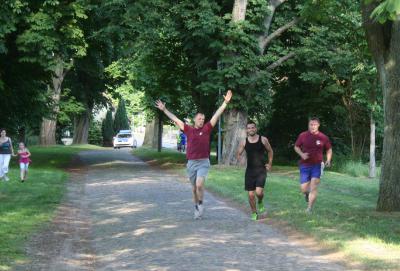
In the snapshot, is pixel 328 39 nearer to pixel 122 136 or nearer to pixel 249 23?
pixel 249 23

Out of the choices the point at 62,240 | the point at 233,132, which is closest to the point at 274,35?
the point at 233,132

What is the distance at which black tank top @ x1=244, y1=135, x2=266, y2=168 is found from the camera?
38.3ft

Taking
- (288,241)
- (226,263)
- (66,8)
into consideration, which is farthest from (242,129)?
(226,263)

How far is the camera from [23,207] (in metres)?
13.5

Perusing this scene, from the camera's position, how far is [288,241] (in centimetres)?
965

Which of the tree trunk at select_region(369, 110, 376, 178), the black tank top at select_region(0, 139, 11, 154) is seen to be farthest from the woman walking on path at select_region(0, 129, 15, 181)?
the tree trunk at select_region(369, 110, 376, 178)

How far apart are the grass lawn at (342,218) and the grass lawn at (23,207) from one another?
4287mm

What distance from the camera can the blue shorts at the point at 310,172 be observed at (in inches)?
485

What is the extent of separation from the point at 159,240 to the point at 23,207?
16.4ft

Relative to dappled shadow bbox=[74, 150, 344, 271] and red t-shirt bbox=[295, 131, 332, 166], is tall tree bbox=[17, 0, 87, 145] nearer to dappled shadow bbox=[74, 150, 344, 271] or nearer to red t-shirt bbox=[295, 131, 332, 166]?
dappled shadow bbox=[74, 150, 344, 271]

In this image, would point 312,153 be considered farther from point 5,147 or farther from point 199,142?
point 5,147

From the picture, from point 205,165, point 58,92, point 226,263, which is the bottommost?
point 226,263

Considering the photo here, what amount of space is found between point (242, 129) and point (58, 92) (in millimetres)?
21705

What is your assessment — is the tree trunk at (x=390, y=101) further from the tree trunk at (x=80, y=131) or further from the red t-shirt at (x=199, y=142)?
the tree trunk at (x=80, y=131)
